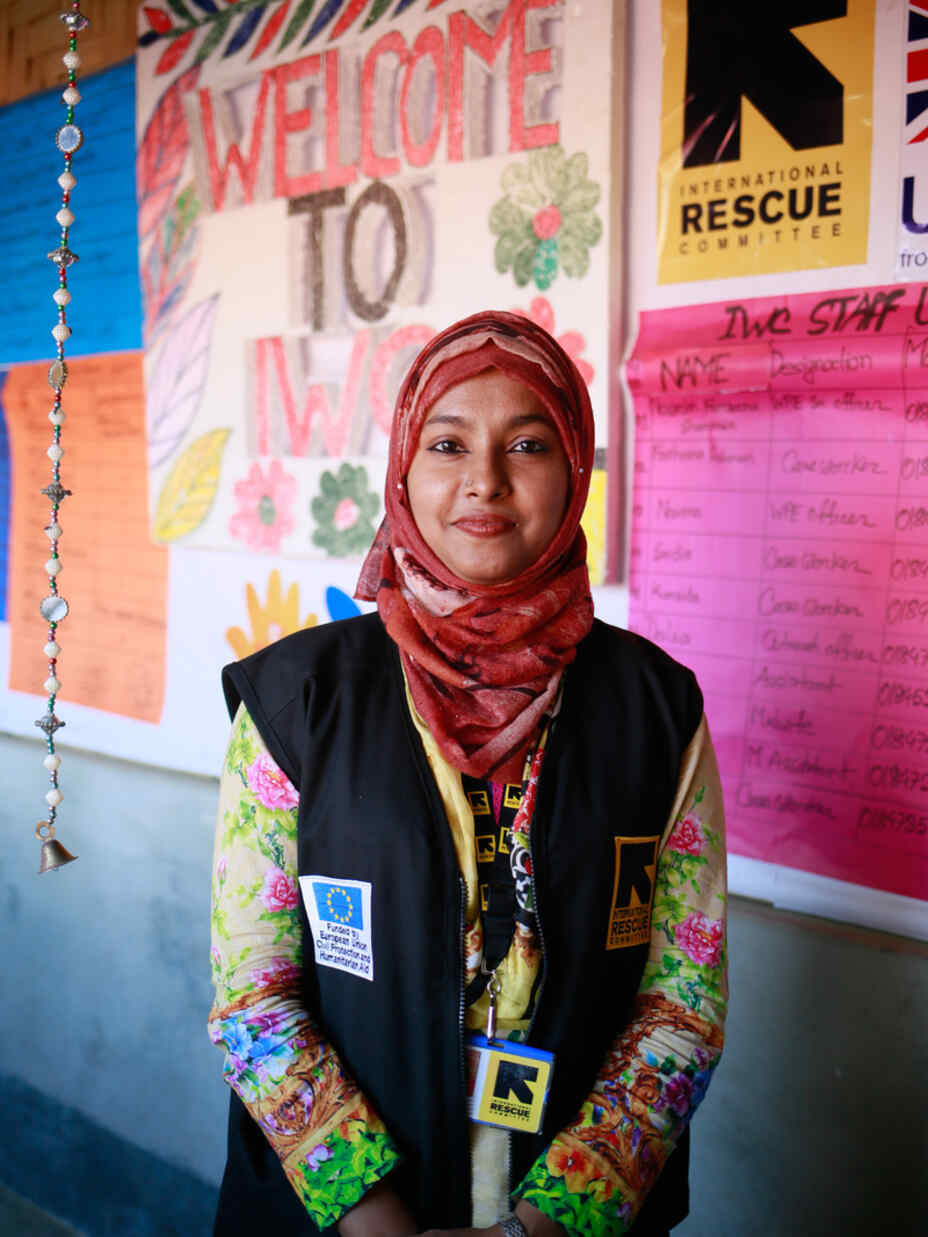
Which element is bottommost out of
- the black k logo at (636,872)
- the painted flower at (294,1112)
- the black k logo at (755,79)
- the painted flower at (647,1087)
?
the painted flower at (294,1112)

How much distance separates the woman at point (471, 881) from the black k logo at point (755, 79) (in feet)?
2.04

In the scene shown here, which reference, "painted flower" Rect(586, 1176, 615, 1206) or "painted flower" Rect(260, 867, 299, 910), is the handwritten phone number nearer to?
"painted flower" Rect(586, 1176, 615, 1206)

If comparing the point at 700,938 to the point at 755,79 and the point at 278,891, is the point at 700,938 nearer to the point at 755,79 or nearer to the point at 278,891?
the point at 278,891

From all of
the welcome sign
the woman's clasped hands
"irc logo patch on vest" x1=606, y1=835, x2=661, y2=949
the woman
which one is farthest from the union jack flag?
the woman's clasped hands

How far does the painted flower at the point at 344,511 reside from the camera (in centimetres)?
194

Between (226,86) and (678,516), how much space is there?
52.9 inches

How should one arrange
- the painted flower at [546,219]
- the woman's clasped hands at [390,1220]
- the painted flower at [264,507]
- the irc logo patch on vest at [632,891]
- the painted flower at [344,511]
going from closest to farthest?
the woman's clasped hands at [390,1220]
the irc logo patch on vest at [632,891]
the painted flower at [546,219]
the painted flower at [344,511]
the painted flower at [264,507]

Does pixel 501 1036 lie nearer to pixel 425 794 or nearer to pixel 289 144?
pixel 425 794

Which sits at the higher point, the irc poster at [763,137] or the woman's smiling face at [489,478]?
the irc poster at [763,137]

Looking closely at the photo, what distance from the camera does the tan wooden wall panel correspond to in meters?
2.23

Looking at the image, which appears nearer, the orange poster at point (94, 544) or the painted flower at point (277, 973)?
the painted flower at point (277, 973)

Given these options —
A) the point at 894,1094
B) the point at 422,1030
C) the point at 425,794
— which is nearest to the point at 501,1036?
the point at 422,1030

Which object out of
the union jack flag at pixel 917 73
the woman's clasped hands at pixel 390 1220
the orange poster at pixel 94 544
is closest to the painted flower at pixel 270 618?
the orange poster at pixel 94 544

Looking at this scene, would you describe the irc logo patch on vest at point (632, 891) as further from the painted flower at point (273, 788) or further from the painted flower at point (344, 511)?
the painted flower at point (344, 511)
